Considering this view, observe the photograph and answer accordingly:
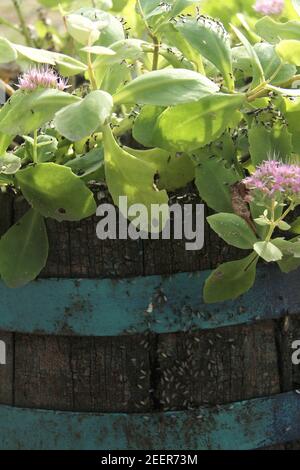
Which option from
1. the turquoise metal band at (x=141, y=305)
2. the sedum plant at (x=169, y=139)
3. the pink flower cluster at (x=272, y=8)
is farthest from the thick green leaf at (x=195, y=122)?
the pink flower cluster at (x=272, y=8)

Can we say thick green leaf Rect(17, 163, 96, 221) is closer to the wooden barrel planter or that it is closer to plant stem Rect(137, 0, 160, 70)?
the wooden barrel planter

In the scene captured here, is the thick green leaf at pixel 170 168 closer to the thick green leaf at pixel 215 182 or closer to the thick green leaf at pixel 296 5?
the thick green leaf at pixel 215 182

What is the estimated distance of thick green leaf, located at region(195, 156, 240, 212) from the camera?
1267 mm

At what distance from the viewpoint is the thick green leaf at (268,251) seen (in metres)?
1.17

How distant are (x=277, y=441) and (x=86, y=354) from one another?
0.35 m

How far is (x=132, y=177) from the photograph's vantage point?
1.24 metres

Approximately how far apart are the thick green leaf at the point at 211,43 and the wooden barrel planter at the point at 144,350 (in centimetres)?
26

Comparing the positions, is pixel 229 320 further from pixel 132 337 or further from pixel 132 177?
pixel 132 177

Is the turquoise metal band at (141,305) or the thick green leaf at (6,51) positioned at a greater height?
the thick green leaf at (6,51)

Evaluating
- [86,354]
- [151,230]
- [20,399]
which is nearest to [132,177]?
[151,230]

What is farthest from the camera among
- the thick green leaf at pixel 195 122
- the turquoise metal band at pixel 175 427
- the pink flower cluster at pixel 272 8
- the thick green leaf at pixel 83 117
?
the pink flower cluster at pixel 272 8

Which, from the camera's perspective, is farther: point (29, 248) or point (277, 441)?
point (277, 441)

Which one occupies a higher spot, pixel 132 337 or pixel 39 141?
pixel 39 141
